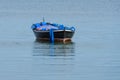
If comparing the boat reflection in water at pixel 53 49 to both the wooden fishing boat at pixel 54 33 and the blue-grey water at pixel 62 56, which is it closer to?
the blue-grey water at pixel 62 56

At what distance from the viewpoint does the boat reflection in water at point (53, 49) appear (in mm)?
40688

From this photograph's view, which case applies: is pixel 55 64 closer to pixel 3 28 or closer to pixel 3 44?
pixel 3 44

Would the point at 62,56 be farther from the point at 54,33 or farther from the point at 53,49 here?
the point at 54,33

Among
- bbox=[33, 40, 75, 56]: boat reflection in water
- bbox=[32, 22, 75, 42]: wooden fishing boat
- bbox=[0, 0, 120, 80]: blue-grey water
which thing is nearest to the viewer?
bbox=[0, 0, 120, 80]: blue-grey water

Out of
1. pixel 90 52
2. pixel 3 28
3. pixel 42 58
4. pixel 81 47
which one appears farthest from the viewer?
pixel 3 28

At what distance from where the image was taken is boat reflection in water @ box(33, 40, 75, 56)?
4069 cm

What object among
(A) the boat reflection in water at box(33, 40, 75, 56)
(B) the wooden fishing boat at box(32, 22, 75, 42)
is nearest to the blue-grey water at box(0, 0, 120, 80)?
(A) the boat reflection in water at box(33, 40, 75, 56)

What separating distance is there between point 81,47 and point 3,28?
14321 mm

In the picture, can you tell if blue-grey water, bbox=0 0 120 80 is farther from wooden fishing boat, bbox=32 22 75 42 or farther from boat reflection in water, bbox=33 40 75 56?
wooden fishing boat, bbox=32 22 75 42

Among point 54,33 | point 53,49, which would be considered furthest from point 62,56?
point 54,33

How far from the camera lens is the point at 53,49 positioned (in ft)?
142

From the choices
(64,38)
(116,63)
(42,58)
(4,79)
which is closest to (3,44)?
(64,38)

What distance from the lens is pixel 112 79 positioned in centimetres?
3070

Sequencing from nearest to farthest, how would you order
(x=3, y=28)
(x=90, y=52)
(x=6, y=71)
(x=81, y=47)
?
(x=6, y=71), (x=90, y=52), (x=81, y=47), (x=3, y=28)
